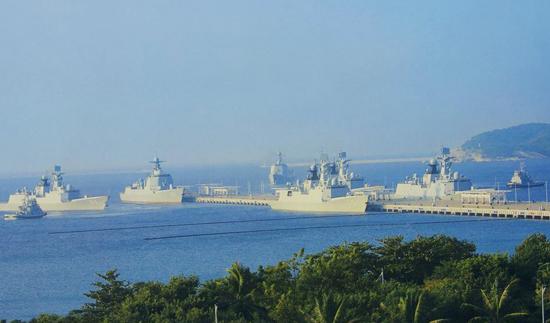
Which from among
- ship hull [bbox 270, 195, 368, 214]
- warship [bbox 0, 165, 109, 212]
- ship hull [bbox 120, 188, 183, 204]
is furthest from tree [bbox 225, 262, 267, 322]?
ship hull [bbox 120, 188, 183, 204]

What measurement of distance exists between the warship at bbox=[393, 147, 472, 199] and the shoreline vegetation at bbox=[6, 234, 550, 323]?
57570 mm

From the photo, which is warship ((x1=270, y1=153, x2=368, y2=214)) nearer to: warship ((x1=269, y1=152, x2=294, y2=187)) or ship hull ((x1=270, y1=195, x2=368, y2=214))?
ship hull ((x1=270, y1=195, x2=368, y2=214))

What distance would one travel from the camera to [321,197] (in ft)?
264

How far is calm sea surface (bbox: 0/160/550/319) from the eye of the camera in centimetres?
4200

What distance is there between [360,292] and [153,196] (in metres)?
79.4

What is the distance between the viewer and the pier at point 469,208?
6631cm

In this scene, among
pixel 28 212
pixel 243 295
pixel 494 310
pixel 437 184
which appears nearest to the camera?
pixel 494 310

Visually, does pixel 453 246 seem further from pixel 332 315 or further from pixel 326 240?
pixel 326 240

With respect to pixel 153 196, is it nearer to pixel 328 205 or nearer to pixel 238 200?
pixel 238 200

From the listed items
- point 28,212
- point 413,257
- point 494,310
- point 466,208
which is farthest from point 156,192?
point 494,310

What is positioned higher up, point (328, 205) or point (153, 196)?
point (153, 196)

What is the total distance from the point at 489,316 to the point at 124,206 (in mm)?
78224

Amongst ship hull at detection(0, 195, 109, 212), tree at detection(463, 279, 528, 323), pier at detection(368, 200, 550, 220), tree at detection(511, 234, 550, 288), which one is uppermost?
ship hull at detection(0, 195, 109, 212)

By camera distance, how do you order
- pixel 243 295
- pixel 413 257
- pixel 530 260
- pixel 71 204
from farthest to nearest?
1. pixel 71 204
2. pixel 413 257
3. pixel 530 260
4. pixel 243 295
